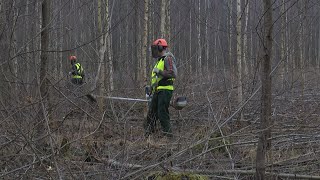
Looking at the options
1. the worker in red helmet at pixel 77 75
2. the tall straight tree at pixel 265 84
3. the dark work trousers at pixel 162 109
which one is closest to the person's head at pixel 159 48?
the dark work trousers at pixel 162 109

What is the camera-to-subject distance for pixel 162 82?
21.9 feet

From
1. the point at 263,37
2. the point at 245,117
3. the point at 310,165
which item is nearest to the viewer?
the point at 263,37

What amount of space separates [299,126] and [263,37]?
2.75 metres

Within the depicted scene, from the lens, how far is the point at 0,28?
4191 mm

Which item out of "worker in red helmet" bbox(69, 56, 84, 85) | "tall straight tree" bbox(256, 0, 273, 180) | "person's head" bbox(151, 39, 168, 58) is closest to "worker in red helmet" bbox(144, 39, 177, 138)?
Result: "person's head" bbox(151, 39, 168, 58)

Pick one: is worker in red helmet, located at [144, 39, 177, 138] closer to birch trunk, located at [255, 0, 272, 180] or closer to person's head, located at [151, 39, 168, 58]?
person's head, located at [151, 39, 168, 58]

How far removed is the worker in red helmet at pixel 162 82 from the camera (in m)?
6.51

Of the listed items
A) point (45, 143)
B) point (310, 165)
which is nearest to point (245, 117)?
point (310, 165)

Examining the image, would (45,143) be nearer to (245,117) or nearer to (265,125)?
(265,125)

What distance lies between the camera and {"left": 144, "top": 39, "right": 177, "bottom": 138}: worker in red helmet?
21.4 ft

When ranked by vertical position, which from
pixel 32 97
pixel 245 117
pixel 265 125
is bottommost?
pixel 245 117

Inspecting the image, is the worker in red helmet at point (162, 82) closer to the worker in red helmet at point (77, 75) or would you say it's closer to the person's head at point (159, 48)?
the person's head at point (159, 48)

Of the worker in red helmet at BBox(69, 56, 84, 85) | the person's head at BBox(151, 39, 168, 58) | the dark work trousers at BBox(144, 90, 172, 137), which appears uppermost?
the person's head at BBox(151, 39, 168, 58)

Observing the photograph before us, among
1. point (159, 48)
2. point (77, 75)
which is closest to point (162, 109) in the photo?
point (159, 48)
